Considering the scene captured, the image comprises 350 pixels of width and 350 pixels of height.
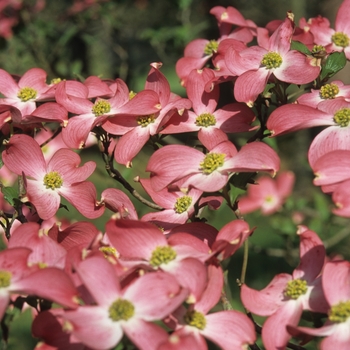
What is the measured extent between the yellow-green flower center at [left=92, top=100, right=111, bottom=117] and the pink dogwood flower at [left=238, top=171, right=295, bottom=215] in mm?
1528

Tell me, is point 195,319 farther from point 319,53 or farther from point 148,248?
point 319,53

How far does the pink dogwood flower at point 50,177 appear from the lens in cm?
90

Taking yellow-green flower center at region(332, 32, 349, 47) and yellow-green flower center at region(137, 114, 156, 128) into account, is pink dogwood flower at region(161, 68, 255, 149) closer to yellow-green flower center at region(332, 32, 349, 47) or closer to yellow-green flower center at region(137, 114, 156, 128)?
yellow-green flower center at region(137, 114, 156, 128)

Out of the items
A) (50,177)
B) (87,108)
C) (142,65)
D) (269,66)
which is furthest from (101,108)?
(142,65)

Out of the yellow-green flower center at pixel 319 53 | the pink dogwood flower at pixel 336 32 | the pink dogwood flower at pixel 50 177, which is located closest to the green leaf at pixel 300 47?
the yellow-green flower center at pixel 319 53

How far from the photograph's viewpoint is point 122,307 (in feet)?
2.19

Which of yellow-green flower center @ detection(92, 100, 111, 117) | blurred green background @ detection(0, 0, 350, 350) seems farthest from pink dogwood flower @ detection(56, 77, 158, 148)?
blurred green background @ detection(0, 0, 350, 350)

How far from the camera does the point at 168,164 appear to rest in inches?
33.0

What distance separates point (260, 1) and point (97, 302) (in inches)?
174

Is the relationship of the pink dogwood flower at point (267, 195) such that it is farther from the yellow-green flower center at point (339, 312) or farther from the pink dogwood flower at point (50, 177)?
the yellow-green flower center at point (339, 312)

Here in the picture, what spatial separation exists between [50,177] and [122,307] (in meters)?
0.33

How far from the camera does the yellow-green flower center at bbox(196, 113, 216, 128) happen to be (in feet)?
3.14

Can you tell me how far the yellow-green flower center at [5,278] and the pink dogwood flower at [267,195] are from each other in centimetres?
180

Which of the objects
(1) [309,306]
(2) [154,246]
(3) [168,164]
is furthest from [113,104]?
(1) [309,306]
